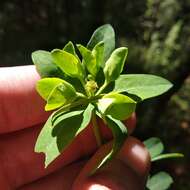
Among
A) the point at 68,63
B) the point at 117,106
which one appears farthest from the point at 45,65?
the point at 117,106

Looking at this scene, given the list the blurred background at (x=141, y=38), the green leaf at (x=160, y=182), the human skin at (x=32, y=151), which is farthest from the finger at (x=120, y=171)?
the blurred background at (x=141, y=38)

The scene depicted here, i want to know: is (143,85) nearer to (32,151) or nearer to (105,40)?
(105,40)

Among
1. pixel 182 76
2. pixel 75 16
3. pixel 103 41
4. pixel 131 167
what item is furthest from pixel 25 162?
pixel 75 16

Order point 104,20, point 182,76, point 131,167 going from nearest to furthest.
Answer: point 131,167, point 182,76, point 104,20

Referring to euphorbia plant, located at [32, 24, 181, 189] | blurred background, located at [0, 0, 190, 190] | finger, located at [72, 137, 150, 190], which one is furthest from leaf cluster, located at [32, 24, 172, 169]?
blurred background, located at [0, 0, 190, 190]

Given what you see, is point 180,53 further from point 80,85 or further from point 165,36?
point 80,85

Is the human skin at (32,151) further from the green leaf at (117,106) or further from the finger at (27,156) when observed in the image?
the green leaf at (117,106)

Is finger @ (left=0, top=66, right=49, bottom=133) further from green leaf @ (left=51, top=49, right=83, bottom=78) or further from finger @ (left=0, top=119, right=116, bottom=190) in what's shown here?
green leaf @ (left=51, top=49, right=83, bottom=78)
